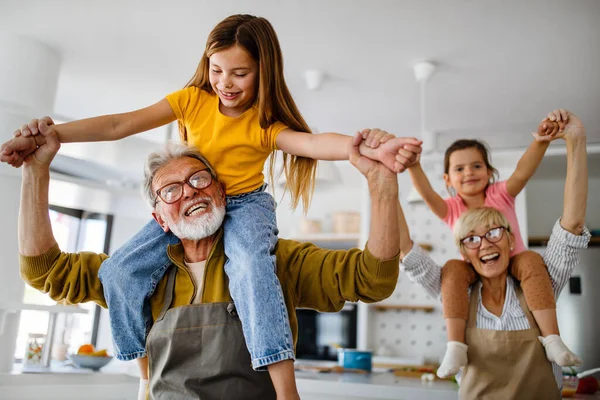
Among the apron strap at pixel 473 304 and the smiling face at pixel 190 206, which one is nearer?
the smiling face at pixel 190 206

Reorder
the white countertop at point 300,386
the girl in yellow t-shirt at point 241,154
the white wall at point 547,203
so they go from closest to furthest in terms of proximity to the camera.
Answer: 1. the girl in yellow t-shirt at point 241,154
2. the white countertop at point 300,386
3. the white wall at point 547,203


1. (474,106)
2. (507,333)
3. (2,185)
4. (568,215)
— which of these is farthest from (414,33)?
(2,185)

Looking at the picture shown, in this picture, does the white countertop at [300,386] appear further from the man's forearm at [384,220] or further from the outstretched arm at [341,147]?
the outstretched arm at [341,147]

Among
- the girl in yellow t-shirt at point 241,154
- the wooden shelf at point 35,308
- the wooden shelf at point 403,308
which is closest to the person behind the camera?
the girl in yellow t-shirt at point 241,154

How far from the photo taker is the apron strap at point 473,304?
1.89m

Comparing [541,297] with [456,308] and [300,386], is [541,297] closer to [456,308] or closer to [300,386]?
[456,308]

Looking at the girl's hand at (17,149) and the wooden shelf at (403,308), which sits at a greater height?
the girl's hand at (17,149)

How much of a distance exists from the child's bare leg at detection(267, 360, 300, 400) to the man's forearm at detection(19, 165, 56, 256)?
28.2 inches

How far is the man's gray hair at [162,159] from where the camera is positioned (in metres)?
1.57

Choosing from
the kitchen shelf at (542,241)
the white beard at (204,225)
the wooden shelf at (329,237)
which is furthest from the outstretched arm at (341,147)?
the kitchen shelf at (542,241)

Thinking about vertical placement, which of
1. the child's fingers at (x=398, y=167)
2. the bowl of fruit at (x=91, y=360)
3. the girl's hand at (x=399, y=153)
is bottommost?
the bowl of fruit at (x=91, y=360)

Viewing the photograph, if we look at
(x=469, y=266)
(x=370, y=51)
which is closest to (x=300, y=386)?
(x=469, y=266)

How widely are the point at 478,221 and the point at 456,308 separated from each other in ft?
0.97

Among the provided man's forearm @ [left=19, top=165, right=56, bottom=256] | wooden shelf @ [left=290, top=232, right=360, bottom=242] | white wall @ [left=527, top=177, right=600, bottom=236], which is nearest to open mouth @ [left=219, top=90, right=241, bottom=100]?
man's forearm @ [left=19, top=165, right=56, bottom=256]
